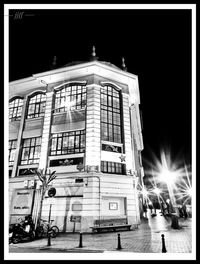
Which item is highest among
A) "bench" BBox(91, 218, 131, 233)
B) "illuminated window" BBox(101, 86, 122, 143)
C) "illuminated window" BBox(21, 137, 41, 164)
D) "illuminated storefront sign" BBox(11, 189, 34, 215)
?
"illuminated window" BBox(101, 86, 122, 143)

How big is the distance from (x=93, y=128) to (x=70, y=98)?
4.10 m

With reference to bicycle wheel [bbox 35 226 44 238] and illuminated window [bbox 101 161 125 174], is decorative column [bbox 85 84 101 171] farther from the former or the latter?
bicycle wheel [bbox 35 226 44 238]

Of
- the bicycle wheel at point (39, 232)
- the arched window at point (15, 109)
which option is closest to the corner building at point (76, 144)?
the arched window at point (15, 109)

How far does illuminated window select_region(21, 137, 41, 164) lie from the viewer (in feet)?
52.3

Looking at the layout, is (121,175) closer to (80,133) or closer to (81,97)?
(80,133)

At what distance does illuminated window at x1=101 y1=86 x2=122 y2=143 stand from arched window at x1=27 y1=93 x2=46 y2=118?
5.84 meters

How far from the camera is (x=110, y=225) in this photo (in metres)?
12.6

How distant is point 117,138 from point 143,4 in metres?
11.5

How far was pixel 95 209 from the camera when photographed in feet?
41.1

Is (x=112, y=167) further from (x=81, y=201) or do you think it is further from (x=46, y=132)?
(x=46, y=132)

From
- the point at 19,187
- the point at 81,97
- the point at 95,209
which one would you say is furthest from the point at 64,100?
the point at 95,209

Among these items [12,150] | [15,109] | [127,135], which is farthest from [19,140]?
[127,135]

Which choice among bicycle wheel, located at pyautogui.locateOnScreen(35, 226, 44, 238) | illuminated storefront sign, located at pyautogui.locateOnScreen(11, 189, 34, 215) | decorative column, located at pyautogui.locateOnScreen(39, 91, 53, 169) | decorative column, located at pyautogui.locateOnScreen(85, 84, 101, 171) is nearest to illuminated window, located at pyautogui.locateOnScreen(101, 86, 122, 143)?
decorative column, located at pyautogui.locateOnScreen(85, 84, 101, 171)

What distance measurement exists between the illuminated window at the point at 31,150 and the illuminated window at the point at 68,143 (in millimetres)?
1532
